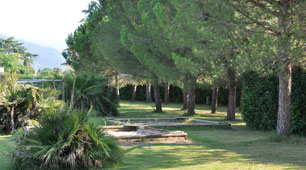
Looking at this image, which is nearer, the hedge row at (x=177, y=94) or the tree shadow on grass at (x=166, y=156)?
the tree shadow on grass at (x=166, y=156)

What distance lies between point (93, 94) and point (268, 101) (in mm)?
10441

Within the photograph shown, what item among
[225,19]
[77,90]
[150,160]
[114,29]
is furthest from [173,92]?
[150,160]

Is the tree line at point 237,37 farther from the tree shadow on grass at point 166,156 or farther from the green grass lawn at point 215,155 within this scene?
the tree shadow on grass at point 166,156

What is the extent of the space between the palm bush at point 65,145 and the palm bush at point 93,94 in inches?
556

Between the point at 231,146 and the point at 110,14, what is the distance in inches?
640

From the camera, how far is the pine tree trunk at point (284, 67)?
1090 centimetres

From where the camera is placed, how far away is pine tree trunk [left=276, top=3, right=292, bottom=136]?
10.9 meters

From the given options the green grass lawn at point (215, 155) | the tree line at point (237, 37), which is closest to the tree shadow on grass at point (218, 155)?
the green grass lawn at point (215, 155)

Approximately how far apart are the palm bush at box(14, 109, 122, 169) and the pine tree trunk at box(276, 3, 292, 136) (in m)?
5.49

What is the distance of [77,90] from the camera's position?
22.3 metres

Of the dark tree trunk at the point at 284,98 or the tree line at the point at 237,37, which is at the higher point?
the tree line at the point at 237,37

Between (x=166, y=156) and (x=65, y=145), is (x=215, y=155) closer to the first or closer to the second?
(x=166, y=156)

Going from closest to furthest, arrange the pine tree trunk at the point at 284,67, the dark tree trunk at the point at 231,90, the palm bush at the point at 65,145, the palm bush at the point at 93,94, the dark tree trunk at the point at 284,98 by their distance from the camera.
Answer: the palm bush at the point at 65,145, the pine tree trunk at the point at 284,67, the dark tree trunk at the point at 284,98, the dark tree trunk at the point at 231,90, the palm bush at the point at 93,94

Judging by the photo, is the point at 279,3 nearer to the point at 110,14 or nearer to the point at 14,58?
the point at 110,14
